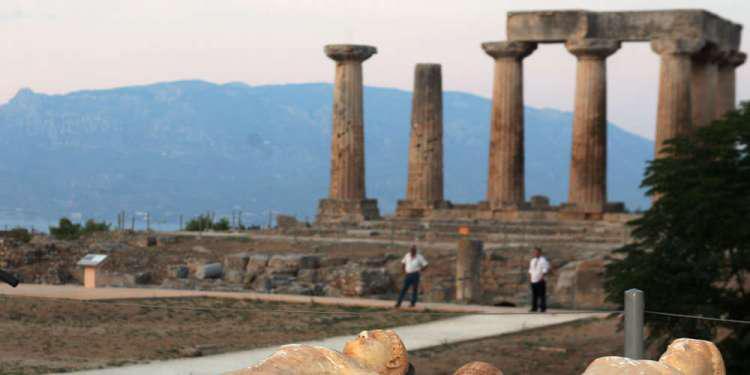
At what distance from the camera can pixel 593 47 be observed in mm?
55969

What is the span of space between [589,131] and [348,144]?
324 inches

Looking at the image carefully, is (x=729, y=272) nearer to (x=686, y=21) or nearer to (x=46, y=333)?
(x=46, y=333)

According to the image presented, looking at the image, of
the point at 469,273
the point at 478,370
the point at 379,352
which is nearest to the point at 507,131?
the point at 469,273

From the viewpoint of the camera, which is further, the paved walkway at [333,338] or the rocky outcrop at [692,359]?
the paved walkway at [333,338]

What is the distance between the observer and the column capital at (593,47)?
184 ft

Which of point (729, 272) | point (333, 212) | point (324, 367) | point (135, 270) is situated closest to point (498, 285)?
point (135, 270)

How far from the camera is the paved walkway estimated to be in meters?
25.0

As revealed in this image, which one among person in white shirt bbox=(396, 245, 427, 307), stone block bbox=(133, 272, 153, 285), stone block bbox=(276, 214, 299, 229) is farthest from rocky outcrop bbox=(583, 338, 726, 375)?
stone block bbox=(276, 214, 299, 229)

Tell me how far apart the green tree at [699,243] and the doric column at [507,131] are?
91.2 ft

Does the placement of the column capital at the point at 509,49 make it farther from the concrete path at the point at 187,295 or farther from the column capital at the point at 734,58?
the concrete path at the point at 187,295

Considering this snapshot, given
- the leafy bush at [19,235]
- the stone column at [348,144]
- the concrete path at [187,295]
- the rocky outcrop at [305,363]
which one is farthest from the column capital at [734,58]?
the rocky outcrop at [305,363]

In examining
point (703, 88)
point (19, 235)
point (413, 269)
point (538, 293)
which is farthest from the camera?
point (703, 88)

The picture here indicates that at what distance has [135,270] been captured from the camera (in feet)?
156

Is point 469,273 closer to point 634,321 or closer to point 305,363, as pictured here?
point 634,321
